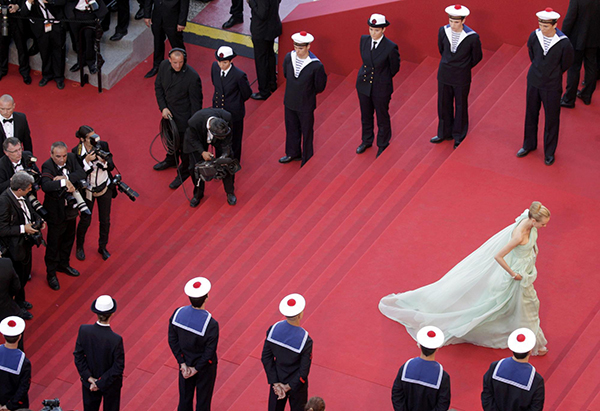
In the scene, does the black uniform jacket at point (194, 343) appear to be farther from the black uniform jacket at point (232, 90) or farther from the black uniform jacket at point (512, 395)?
the black uniform jacket at point (232, 90)

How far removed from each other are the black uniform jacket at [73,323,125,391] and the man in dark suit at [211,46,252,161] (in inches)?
150

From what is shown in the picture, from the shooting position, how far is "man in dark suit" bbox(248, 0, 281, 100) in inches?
419

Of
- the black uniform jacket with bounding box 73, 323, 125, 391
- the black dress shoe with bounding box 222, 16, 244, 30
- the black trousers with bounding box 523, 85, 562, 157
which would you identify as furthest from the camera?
the black dress shoe with bounding box 222, 16, 244, 30

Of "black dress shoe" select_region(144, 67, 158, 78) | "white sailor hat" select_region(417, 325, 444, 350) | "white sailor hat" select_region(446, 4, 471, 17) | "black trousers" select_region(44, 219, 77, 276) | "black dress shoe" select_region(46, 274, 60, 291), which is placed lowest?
"black dress shoe" select_region(144, 67, 158, 78)

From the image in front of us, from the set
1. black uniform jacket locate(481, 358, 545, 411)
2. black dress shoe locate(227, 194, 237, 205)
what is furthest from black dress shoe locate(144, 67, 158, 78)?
black uniform jacket locate(481, 358, 545, 411)

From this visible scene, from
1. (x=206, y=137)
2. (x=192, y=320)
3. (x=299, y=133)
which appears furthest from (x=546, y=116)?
Answer: (x=192, y=320)

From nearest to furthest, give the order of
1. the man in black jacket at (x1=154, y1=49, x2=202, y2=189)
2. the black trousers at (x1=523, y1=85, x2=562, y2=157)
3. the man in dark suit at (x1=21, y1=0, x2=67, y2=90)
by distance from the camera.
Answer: the black trousers at (x1=523, y1=85, x2=562, y2=157) < the man in black jacket at (x1=154, y1=49, x2=202, y2=189) < the man in dark suit at (x1=21, y1=0, x2=67, y2=90)

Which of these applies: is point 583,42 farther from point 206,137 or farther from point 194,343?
point 194,343

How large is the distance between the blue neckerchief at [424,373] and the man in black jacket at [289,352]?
29.7 inches

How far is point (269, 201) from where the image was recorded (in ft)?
31.0

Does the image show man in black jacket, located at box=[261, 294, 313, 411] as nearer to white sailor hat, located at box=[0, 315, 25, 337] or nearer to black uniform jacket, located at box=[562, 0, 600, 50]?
white sailor hat, located at box=[0, 315, 25, 337]

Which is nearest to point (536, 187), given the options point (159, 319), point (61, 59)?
point (159, 319)

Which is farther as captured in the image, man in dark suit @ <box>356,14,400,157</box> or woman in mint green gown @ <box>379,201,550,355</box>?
man in dark suit @ <box>356,14,400,157</box>

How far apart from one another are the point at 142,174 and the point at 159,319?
2.61m
